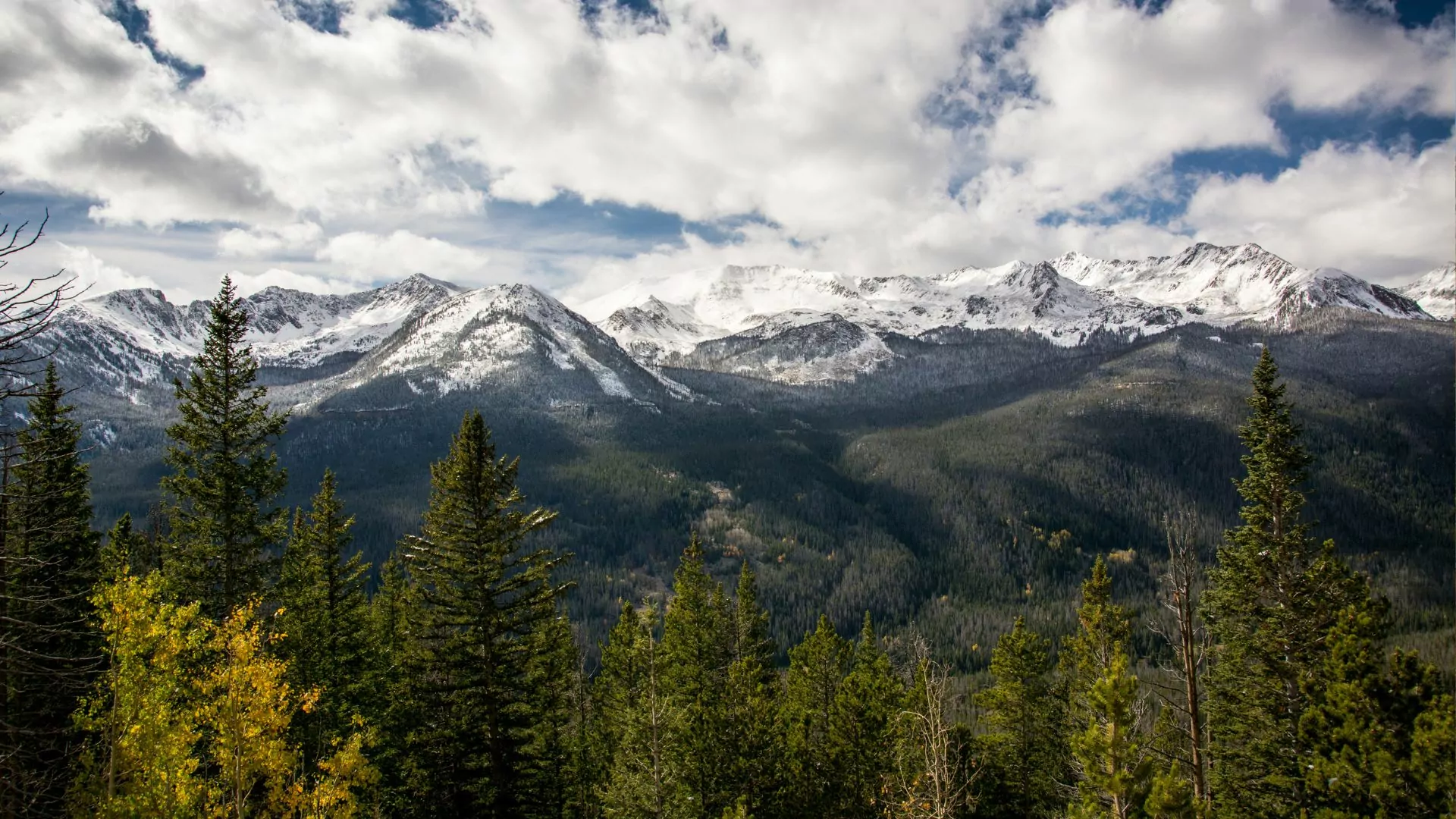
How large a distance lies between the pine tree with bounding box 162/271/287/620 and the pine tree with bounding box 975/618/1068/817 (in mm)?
32294

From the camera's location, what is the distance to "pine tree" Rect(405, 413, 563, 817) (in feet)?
63.7

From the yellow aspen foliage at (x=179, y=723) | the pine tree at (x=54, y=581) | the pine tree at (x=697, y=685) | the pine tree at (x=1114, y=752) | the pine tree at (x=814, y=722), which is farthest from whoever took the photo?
the pine tree at (x=814, y=722)

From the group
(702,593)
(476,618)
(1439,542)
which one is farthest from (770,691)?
(1439,542)

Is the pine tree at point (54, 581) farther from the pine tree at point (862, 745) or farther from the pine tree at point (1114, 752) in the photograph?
the pine tree at point (862, 745)

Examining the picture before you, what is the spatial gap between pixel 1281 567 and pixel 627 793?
19.8 meters

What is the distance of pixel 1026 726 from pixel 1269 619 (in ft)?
62.7

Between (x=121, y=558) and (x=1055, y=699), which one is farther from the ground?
(x=121, y=558)

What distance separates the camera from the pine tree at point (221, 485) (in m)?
19.6

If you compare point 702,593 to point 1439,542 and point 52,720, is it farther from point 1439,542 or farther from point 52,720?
point 1439,542

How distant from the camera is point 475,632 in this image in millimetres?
19469

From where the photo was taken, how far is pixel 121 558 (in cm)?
2033

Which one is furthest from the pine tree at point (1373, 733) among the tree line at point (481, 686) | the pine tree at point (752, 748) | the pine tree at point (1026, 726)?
the pine tree at point (1026, 726)

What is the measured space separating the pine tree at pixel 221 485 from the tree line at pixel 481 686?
0.08m

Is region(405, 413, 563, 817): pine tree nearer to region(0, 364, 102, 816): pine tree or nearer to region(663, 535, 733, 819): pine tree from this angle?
region(663, 535, 733, 819): pine tree
